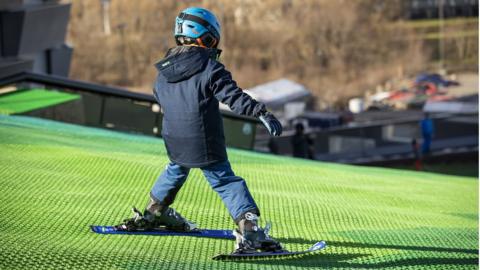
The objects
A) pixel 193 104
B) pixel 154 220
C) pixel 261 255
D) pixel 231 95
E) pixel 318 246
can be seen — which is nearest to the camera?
pixel 231 95

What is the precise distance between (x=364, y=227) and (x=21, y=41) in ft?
82.3

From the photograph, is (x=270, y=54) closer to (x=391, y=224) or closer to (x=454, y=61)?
(x=454, y=61)

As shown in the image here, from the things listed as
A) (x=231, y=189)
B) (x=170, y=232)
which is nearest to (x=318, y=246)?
(x=231, y=189)

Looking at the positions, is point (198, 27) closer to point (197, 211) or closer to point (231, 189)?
point (231, 189)

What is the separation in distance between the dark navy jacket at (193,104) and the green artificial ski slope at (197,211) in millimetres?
635

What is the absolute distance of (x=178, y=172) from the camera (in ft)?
23.2

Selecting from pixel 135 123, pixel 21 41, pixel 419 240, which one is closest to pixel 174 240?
pixel 419 240

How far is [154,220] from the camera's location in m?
7.43

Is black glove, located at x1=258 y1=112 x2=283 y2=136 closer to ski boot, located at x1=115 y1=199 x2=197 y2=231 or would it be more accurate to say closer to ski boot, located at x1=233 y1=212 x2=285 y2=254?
ski boot, located at x1=233 y1=212 x2=285 y2=254

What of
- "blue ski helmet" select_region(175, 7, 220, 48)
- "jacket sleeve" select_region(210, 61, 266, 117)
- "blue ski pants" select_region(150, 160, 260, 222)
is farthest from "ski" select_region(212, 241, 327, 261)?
"blue ski helmet" select_region(175, 7, 220, 48)

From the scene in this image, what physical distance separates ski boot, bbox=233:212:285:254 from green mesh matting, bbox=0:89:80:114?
11154 millimetres

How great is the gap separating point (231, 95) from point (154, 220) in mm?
1255

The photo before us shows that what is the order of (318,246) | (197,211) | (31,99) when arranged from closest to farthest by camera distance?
(318,246), (197,211), (31,99)

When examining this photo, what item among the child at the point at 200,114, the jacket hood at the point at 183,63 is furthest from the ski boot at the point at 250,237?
the jacket hood at the point at 183,63
